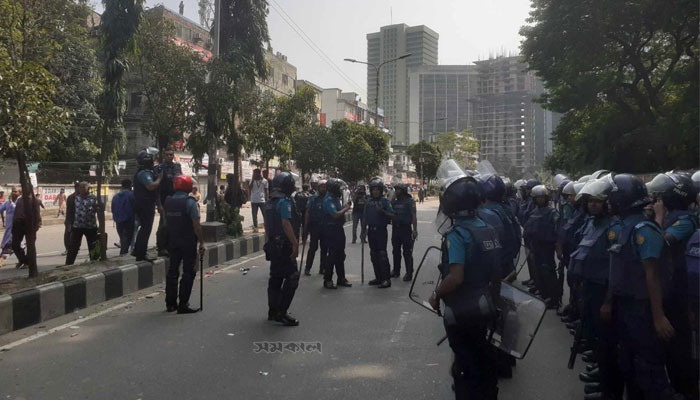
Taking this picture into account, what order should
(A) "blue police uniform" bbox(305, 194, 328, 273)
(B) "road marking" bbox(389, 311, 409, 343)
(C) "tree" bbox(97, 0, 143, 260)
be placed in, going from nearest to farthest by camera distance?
(B) "road marking" bbox(389, 311, 409, 343), (C) "tree" bbox(97, 0, 143, 260), (A) "blue police uniform" bbox(305, 194, 328, 273)

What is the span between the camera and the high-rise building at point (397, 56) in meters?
162

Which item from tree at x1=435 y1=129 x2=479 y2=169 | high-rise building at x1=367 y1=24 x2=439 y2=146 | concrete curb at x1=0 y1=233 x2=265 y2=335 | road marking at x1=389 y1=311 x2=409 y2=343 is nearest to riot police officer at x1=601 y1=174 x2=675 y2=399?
road marking at x1=389 y1=311 x2=409 y2=343

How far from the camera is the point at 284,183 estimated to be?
5.82m

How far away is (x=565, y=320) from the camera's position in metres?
6.18

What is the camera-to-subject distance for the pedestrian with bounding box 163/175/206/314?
6.26 meters

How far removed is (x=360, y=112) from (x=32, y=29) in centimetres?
7219

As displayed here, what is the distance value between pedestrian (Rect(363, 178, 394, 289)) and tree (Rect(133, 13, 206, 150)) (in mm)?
5218

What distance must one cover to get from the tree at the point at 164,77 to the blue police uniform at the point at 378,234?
5256 mm

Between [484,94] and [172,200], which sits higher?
[484,94]

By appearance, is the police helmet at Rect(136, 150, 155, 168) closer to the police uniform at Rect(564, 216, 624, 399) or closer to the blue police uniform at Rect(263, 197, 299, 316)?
the blue police uniform at Rect(263, 197, 299, 316)

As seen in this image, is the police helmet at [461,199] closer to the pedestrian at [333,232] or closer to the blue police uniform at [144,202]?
the pedestrian at [333,232]

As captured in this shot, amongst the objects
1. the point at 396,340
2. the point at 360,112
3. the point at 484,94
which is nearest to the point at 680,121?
the point at 396,340

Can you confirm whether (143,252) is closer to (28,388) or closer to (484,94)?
(28,388)

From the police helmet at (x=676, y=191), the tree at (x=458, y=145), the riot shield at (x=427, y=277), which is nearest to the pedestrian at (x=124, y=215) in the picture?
the riot shield at (x=427, y=277)
